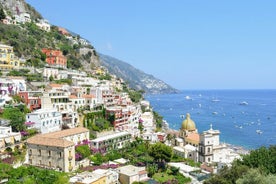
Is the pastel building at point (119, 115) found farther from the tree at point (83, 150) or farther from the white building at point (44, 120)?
the tree at point (83, 150)

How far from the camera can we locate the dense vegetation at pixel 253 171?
92.5 ft

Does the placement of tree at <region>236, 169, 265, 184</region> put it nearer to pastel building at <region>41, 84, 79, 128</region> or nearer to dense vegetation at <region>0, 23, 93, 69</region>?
pastel building at <region>41, 84, 79, 128</region>

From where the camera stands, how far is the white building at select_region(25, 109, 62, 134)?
41.1 m

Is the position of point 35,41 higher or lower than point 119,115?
higher

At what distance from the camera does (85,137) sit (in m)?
43.2

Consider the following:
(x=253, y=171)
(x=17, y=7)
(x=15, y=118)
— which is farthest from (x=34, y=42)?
(x=253, y=171)

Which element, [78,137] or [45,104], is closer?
[78,137]

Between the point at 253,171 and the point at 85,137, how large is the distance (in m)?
22.3

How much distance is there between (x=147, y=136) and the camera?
53.6m

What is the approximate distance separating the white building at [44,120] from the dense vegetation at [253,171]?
20.9 m

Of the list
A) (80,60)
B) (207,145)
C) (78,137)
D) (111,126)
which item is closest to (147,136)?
(111,126)

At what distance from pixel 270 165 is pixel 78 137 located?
2278 centimetres

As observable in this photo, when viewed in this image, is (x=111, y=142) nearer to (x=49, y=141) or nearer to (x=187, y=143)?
(x=49, y=141)

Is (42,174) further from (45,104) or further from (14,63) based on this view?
(14,63)
